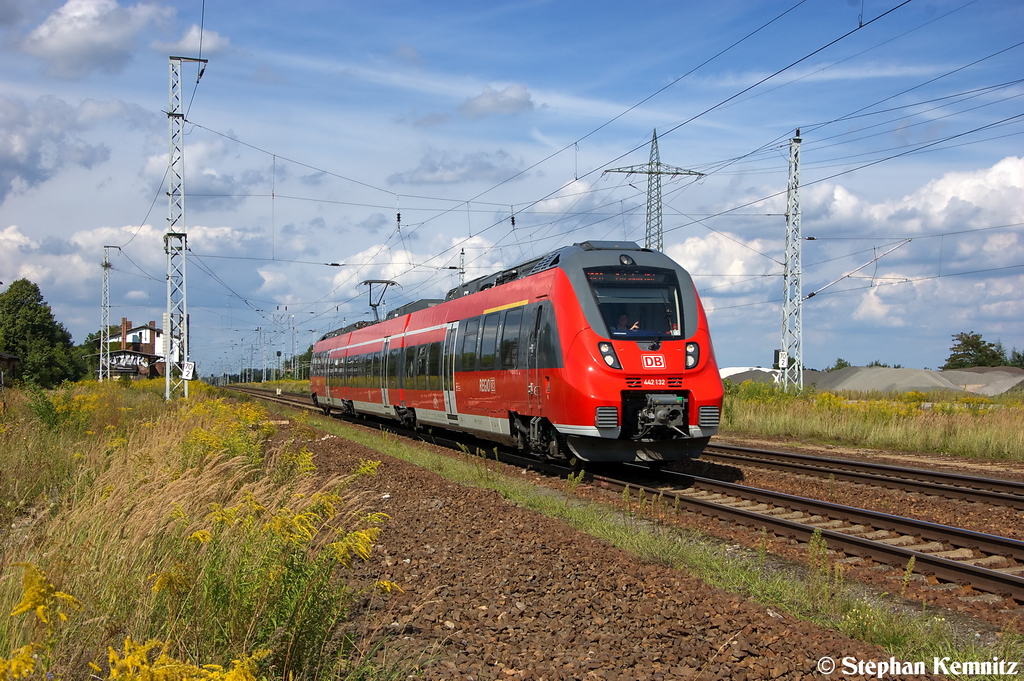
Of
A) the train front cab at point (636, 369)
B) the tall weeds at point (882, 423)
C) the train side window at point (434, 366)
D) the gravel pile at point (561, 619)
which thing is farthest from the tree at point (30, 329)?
the gravel pile at point (561, 619)

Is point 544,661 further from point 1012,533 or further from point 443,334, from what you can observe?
point 443,334

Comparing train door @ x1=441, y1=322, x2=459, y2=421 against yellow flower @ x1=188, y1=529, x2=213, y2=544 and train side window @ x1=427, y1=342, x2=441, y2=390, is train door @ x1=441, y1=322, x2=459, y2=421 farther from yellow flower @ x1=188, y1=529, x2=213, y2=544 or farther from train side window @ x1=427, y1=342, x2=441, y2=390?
yellow flower @ x1=188, y1=529, x2=213, y2=544

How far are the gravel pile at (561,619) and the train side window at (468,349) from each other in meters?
8.69

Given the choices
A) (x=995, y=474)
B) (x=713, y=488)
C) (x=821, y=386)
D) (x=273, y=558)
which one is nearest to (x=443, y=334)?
(x=713, y=488)

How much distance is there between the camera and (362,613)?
571 centimetres

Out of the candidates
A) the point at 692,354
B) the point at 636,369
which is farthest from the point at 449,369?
the point at 692,354

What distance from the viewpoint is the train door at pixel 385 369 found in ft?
82.0

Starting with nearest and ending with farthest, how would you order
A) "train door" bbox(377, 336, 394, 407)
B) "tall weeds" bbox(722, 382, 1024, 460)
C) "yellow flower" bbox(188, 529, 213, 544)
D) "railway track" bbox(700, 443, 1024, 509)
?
1. "yellow flower" bbox(188, 529, 213, 544)
2. "railway track" bbox(700, 443, 1024, 509)
3. "tall weeds" bbox(722, 382, 1024, 460)
4. "train door" bbox(377, 336, 394, 407)

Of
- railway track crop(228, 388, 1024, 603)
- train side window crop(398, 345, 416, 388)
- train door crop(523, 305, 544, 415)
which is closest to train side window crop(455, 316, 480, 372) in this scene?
train door crop(523, 305, 544, 415)

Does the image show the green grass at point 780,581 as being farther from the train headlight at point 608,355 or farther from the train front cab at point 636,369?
the train headlight at point 608,355

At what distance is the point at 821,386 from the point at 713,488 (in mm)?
38790

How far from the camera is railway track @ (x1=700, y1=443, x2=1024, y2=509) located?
11.3 metres

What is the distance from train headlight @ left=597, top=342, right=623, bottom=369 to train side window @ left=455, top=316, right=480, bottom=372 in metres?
5.04

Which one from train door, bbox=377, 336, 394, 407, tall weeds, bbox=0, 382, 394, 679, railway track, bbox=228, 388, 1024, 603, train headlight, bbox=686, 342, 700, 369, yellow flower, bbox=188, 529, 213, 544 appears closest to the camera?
tall weeds, bbox=0, 382, 394, 679
